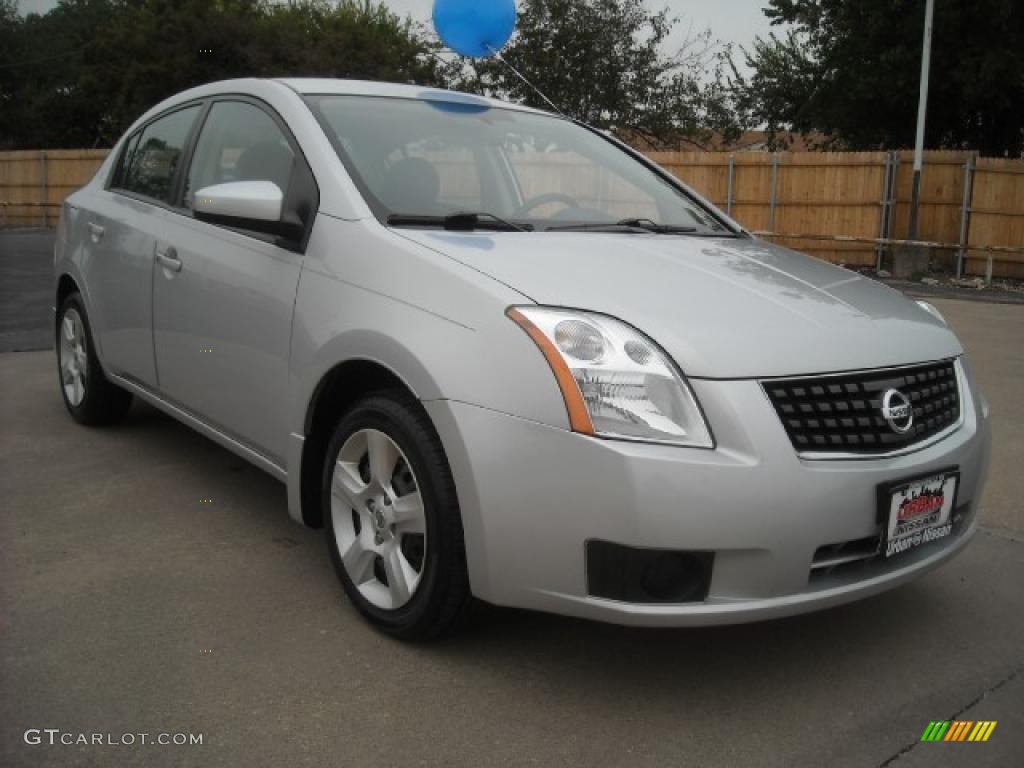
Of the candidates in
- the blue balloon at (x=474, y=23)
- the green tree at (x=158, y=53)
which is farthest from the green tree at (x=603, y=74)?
the blue balloon at (x=474, y=23)

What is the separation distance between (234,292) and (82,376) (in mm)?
1948

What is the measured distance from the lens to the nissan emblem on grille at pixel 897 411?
2.50m

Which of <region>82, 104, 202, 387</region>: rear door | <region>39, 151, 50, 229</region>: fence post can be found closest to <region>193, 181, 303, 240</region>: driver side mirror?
<region>82, 104, 202, 387</region>: rear door

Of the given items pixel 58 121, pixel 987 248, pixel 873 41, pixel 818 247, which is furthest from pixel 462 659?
pixel 58 121

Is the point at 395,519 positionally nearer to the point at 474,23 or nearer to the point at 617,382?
the point at 617,382

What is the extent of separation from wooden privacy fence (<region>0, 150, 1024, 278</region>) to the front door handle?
13891 millimetres

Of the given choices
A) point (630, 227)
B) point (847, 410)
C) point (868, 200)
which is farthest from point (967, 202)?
point (847, 410)

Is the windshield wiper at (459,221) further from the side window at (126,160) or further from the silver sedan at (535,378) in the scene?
the side window at (126,160)

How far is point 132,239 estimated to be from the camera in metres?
4.20

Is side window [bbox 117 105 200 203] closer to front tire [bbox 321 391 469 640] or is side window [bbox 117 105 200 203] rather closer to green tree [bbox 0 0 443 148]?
front tire [bbox 321 391 469 640]

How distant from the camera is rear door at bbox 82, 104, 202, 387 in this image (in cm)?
408

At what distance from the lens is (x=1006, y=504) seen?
4176 mm

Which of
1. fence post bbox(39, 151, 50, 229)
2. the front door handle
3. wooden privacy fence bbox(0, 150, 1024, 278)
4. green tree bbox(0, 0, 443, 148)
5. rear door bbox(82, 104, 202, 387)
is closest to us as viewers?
the front door handle

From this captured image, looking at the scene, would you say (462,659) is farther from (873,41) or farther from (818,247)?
(873,41)
